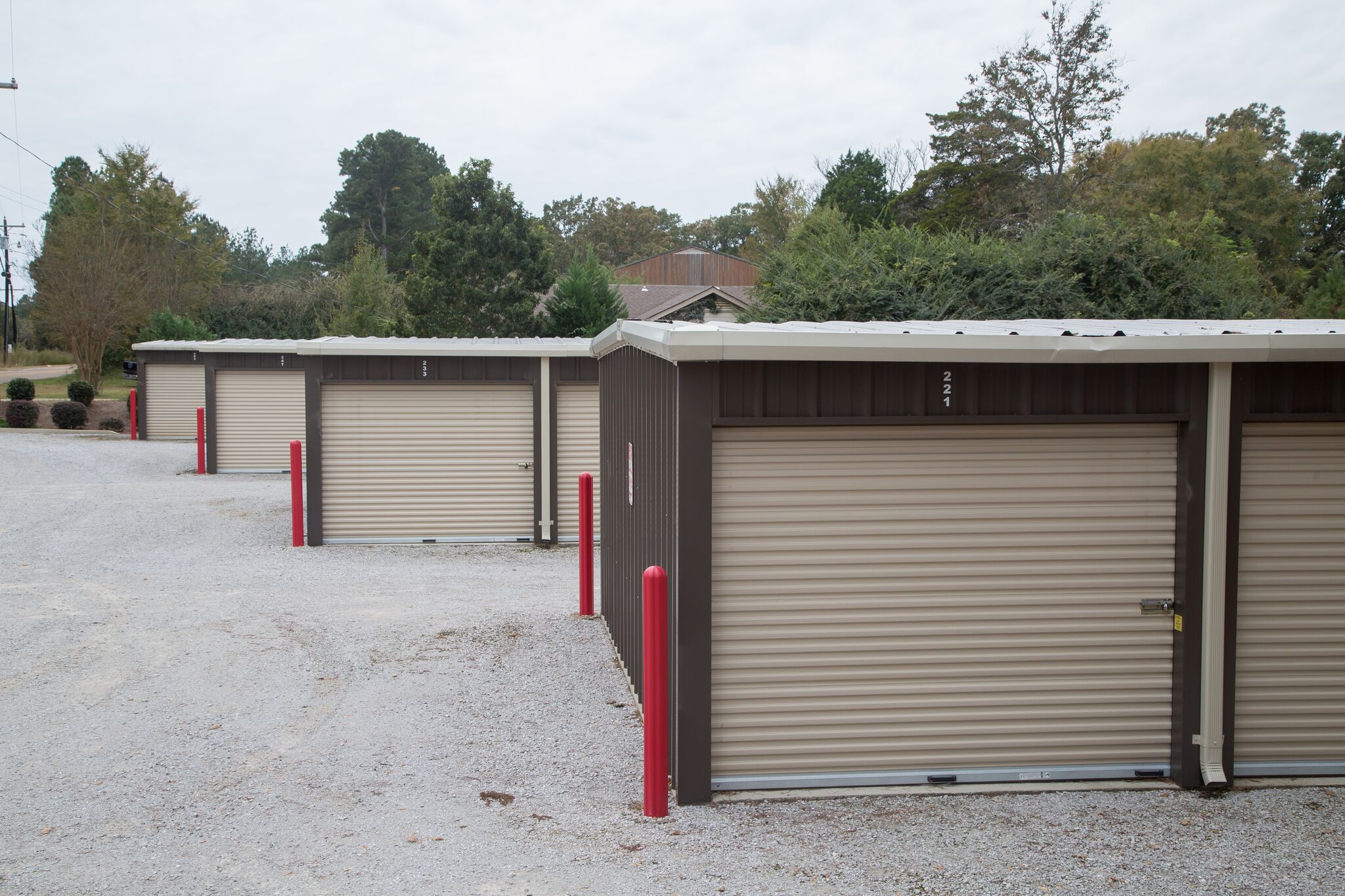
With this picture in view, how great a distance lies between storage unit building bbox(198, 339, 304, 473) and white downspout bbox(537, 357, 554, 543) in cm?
930

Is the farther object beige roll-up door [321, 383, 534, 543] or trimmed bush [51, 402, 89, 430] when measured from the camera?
trimmed bush [51, 402, 89, 430]

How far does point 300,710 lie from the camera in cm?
684

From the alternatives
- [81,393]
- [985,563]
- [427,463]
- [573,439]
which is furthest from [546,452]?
[81,393]

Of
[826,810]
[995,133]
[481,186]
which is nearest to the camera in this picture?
[826,810]

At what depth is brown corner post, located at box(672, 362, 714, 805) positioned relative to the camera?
206 inches

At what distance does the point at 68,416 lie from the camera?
2753cm

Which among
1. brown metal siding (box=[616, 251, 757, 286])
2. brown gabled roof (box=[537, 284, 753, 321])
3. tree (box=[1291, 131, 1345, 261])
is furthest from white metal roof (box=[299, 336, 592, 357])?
brown metal siding (box=[616, 251, 757, 286])

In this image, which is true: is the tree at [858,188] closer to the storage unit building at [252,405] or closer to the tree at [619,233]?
the storage unit building at [252,405]

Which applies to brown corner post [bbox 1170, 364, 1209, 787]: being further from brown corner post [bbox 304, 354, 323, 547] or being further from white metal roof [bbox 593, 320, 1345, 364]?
brown corner post [bbox 304, 354, 323, 547]

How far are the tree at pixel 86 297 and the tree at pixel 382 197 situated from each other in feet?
88.5

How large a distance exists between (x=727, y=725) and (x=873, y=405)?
5.91 feet

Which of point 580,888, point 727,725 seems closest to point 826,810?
point 727,725

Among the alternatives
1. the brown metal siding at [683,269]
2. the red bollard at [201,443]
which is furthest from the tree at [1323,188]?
the red bollard at [201,443]

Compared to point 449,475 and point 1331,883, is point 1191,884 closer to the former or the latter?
point 1331,883
